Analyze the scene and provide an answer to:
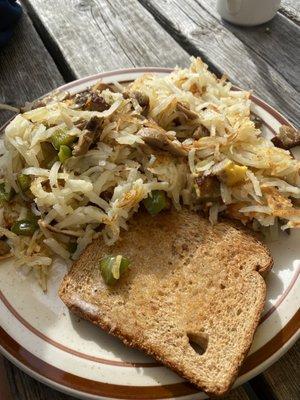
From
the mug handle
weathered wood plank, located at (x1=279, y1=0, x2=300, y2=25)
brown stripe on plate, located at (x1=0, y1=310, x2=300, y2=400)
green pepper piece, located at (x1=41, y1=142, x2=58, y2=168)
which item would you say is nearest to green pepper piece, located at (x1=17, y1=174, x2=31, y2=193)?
green pepper piece, located at (x1=41, y1=142, x2=58, y2=168)

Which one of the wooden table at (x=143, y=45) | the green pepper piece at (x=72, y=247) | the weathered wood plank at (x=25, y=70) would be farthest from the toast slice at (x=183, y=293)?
the weathered wood plank at (x=25, y=70)

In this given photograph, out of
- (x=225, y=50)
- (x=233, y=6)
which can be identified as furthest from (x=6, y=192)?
(x=233, y=6)

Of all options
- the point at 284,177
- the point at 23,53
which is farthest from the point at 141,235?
the point at 23,53

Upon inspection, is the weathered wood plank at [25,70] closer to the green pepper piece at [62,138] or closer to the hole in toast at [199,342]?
the green pepper piece at [62,138]

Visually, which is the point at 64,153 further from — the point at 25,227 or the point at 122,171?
the point at 25,227

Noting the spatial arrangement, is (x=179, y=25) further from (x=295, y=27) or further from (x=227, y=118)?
(x=227, y=118)
